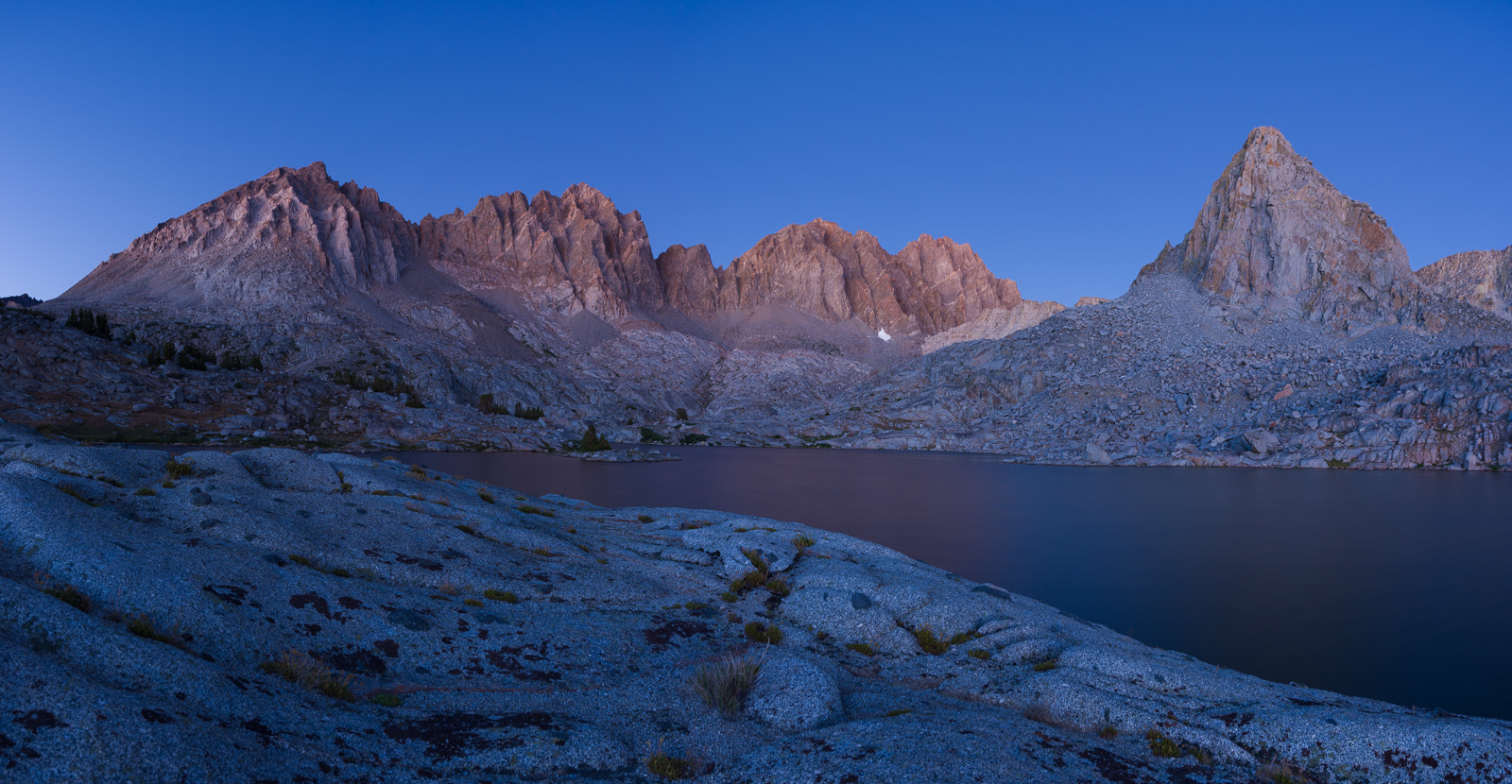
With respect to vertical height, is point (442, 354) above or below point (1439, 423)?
above

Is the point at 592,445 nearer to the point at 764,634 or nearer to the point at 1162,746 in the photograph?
the point at 764,634

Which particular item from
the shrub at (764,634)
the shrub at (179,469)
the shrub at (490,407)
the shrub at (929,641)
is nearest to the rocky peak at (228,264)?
the shrub at (490,407)

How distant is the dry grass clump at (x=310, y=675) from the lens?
12.2m

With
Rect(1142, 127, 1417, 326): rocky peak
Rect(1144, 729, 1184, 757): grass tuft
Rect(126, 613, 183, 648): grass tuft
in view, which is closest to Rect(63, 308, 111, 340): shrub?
Rect(126, 613, 183, 648): grass tuft

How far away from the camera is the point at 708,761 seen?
470 inches

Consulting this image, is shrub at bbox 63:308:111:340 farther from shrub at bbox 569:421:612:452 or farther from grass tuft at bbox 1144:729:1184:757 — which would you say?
grass tuft at bbox 1144:729:1184:757

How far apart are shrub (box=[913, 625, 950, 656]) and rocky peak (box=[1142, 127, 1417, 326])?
6367 inches

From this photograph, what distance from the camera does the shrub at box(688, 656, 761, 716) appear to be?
13.9m

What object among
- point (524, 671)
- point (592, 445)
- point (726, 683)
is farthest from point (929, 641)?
point (592, 445)

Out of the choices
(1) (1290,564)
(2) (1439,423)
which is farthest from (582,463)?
(2) (1439,423)

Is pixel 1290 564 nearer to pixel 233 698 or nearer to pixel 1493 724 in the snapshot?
pixel 1493 724

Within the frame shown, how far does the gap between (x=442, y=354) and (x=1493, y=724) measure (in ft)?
618

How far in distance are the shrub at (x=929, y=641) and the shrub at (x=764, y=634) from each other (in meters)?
4.23

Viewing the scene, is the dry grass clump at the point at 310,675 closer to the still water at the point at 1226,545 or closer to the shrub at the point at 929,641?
the shrub at the point at 929,641
